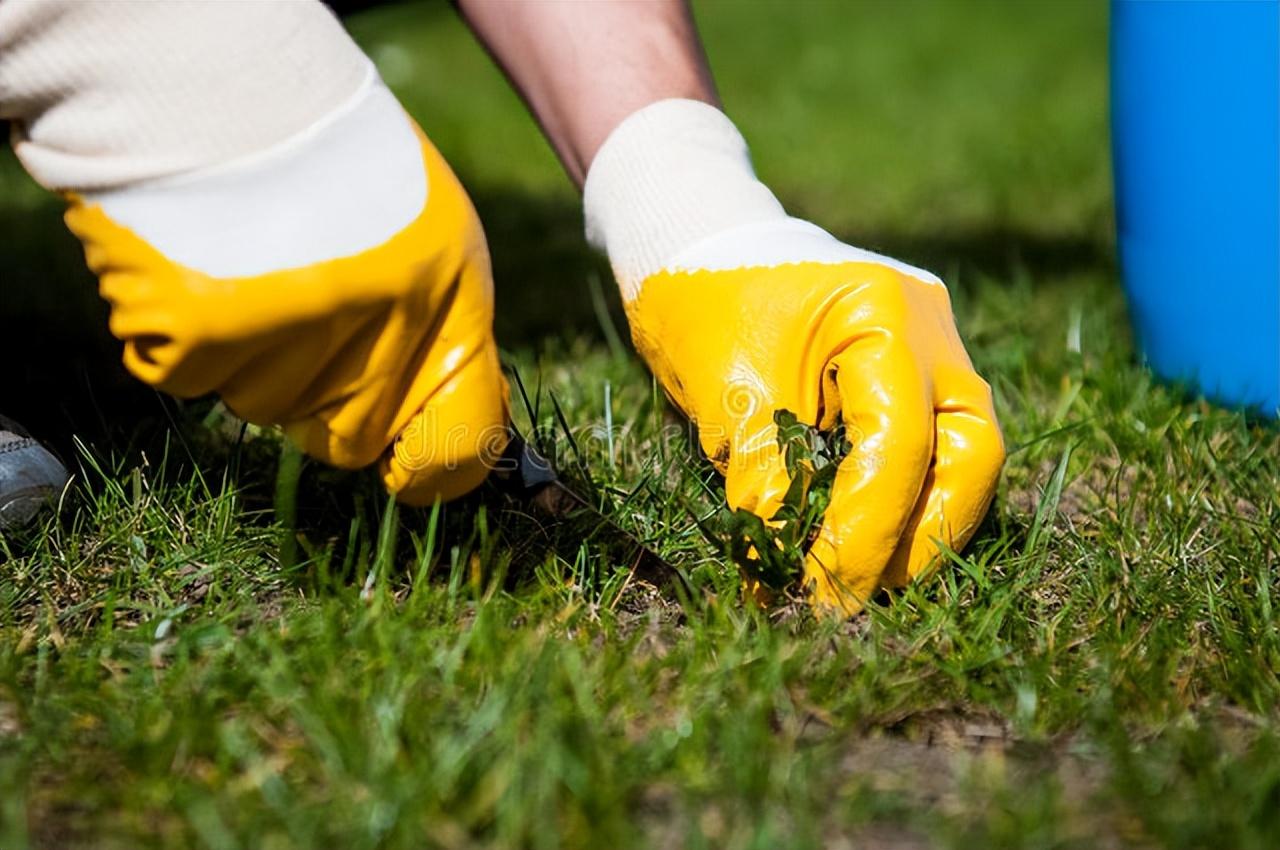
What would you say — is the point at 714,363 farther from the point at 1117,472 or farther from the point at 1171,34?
the point at 1171,34

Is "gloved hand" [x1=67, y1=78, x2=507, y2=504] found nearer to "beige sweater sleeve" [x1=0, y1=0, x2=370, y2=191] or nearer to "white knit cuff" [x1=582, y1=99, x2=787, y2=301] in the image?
"beige sweater sleeve" [x1=0, y1=0, x2=370, y2=191]

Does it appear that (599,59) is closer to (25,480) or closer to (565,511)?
(565,511)

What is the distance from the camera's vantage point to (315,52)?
3.23 ft

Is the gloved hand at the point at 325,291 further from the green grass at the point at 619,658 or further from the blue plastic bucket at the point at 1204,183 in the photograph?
the blue plastic bucket at the point at 1204,183

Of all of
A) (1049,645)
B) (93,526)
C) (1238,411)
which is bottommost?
(1238,411)

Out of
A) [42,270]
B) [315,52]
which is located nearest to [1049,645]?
[315,52]

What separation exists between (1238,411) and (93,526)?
1.23 m

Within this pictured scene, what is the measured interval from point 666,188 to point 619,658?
1.53 feet

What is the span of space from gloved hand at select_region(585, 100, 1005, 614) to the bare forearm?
0.04 meters

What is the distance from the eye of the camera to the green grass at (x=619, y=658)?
2.81 feet

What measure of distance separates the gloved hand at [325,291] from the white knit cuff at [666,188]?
0.28 meters

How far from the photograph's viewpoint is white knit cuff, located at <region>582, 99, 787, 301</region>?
4.10ft

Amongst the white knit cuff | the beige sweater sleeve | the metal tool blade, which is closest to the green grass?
the metal tool blade

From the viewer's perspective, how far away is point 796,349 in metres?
1.19
